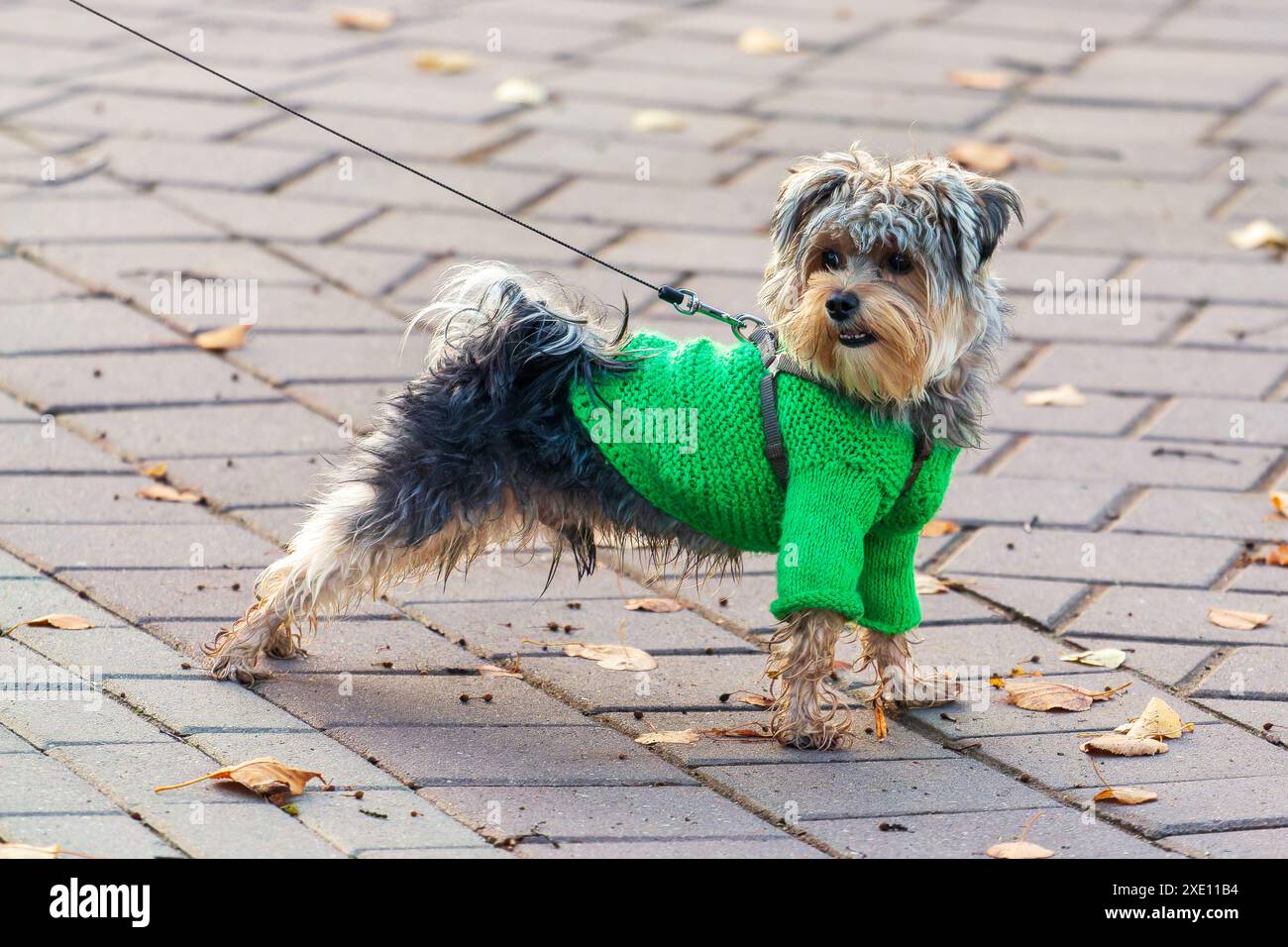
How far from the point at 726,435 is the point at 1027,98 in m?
4.71

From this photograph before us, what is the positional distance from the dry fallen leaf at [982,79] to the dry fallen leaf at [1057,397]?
2.90m

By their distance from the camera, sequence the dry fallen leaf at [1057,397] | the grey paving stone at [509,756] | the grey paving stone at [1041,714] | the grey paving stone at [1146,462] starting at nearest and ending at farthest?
1. the grey paving stone at [509,756]
2. the grey paving stone at [1041,714]
3. the grey paving stone at [1146,462]
4. the dry fallen leaf at [1057,397]

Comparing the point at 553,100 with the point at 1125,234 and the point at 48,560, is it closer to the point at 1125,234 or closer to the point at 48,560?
the point at 1125,234

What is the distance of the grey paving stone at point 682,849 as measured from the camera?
10.3 ft

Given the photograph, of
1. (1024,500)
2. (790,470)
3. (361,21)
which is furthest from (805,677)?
(361,21)

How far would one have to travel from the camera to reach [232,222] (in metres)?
6.21

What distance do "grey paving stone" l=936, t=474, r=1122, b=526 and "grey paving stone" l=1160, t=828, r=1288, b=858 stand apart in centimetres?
149

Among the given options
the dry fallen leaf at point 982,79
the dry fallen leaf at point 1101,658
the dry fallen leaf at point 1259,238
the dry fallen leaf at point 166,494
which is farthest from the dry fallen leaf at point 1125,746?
the dry fallen leaf at point 982,79

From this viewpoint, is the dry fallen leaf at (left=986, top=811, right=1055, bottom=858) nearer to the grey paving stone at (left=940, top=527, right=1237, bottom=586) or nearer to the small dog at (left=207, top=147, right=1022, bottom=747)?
the small dog at (left=207, top=147, right=1022, bottom=747)

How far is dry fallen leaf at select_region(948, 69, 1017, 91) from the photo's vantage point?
7.87 m

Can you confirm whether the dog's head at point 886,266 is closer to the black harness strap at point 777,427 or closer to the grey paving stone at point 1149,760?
the black harness strap at point 777,427

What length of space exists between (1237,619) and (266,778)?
2464 millimetres

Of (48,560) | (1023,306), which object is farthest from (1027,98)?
(48,560)
